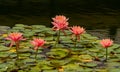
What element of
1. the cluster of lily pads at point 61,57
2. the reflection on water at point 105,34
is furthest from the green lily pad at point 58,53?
the reflection on water at point 105,34

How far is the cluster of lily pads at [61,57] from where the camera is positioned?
462 cm

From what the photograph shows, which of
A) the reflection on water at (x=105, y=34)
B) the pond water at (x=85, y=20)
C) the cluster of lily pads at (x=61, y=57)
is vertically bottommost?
the cluster of lily pads at (x=61, y=57)

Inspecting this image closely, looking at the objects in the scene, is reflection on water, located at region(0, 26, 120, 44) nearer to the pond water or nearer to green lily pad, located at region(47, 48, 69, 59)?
the pond water

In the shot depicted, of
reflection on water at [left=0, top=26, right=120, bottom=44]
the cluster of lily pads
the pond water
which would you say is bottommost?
the cluster of lily pads

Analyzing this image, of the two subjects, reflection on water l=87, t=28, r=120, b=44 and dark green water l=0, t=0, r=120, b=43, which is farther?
dark green water l=0, t=0, r=120, b=43

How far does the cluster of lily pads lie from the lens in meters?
4.62

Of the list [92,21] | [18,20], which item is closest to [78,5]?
[92,21]

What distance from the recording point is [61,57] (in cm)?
507

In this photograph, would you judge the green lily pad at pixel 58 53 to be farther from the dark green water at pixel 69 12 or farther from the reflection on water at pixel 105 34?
the dark green water at pixel 69 12

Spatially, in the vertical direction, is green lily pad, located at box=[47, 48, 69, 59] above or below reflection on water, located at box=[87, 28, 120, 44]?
below

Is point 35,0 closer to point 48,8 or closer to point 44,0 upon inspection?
point 44,0

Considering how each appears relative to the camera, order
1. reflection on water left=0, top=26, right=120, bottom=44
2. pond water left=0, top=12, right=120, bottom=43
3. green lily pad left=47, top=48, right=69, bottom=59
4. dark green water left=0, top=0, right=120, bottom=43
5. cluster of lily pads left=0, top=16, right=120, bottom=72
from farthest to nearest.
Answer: dark green water left=0, top=0, right=120, bottom=43 → pond water left=0, top=12, right=120, bottom=43 → reflection on water left=0, top=26, right=120, bottom=44 → green lily pad left=47, top=48, right=69, bottom=59 → cluster of lily pads left=0, top=16, right=120, bottom=72

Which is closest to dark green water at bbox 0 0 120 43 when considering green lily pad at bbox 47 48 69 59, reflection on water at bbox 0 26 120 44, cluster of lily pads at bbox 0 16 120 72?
reflection on water at bbox 0 26 120 44

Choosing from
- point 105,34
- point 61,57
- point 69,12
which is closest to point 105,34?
point 105,34
